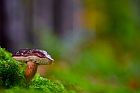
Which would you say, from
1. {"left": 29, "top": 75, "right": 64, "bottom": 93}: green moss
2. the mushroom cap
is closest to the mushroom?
the mushroom cap

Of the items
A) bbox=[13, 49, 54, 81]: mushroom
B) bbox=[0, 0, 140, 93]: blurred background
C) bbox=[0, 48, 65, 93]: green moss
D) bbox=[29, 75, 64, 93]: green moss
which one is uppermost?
bbox=[13, 49, 54, 81]: mushroom

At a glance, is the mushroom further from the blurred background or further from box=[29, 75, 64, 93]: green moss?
the blurred background

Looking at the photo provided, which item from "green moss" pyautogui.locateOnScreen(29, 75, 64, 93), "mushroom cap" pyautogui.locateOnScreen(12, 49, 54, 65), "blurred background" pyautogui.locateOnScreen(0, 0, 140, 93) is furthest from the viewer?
"blurred background" pyautogui.locateOnScreen(0, 0, 140, 93)

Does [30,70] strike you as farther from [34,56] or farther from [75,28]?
[75,28]

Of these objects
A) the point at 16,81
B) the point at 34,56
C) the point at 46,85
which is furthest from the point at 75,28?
the point at 34,56

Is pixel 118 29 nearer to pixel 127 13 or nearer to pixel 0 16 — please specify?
pixel 127 13

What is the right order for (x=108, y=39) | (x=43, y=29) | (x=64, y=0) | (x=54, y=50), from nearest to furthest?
(x=54, y=50) < (x=43, y=29) < (x=64, y=0) < (x=108, y=39)

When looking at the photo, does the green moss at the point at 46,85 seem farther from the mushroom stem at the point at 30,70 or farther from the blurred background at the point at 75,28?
the blurred background at the point at 75,28

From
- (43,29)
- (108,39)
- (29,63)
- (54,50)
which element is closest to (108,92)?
(29,63)
